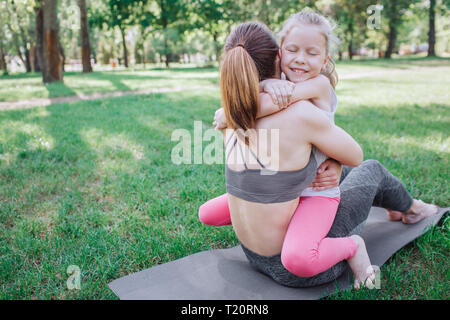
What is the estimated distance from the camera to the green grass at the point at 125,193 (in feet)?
7.20

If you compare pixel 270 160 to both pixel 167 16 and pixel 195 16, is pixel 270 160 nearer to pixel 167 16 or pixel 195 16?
pixel 167 16

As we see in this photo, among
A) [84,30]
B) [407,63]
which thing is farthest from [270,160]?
[407,63]

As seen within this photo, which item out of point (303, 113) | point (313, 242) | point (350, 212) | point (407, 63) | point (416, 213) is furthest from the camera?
point (407, 63)

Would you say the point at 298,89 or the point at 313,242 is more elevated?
the point at 298,89

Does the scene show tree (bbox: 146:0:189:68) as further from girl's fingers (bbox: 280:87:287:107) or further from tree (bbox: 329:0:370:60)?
A: girl's fingers (bbox: 280:87:287:107)

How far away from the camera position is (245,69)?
4.95 ft

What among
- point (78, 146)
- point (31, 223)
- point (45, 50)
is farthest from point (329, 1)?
point (31, 223)

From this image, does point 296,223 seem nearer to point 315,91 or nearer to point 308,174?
point 308,174

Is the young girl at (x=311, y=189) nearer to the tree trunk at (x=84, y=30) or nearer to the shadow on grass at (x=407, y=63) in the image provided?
the shadow on grass at (x=407, y=63)

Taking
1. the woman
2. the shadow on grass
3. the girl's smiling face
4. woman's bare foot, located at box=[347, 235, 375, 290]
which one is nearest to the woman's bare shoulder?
the woman

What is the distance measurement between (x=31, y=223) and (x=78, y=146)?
90.1 inches

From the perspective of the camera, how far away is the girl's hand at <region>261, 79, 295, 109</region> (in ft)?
5.08

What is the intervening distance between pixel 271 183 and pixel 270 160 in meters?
0.12

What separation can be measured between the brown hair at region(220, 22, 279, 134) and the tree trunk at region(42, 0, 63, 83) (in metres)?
13.3
